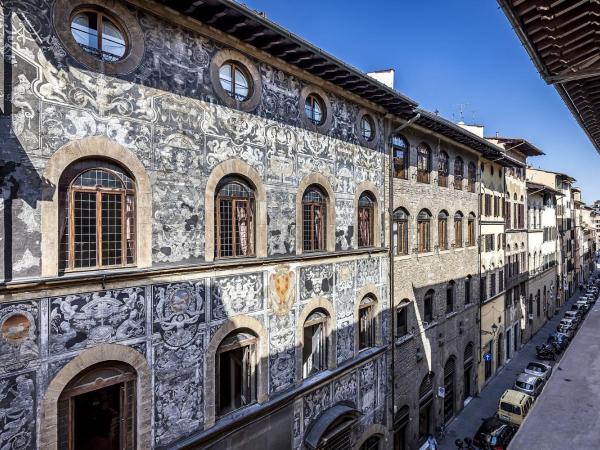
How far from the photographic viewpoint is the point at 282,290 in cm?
1034

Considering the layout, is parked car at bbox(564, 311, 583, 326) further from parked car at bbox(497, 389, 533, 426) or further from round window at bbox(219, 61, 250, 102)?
round window at bbox(219, 61, 250, 102)

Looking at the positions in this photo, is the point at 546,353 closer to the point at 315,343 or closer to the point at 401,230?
the point at 401,230

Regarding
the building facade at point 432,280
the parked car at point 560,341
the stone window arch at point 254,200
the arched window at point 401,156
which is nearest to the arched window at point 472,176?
the building facade at point 432,280

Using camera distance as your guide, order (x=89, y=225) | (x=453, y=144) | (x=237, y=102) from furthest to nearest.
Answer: (x=453, y=144) < (x=237, y=102) < (x=89, y=225)

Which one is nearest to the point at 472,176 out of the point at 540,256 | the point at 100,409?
the point at 100,409

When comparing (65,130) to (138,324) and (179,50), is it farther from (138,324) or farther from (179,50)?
(138,324)

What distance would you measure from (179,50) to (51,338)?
5.80 metres

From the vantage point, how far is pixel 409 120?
49.7ft

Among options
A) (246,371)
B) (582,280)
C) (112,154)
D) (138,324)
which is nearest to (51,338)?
(138,324)

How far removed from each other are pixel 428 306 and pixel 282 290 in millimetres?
9668

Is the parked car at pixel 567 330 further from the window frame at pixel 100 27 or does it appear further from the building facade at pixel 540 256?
the window frame at pixel 100 27

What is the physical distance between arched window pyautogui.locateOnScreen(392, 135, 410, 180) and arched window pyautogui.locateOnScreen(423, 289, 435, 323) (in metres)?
5.34

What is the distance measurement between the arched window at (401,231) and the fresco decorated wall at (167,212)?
3.20m

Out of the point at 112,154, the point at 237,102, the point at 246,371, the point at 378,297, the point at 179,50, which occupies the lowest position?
the point at 246,371
